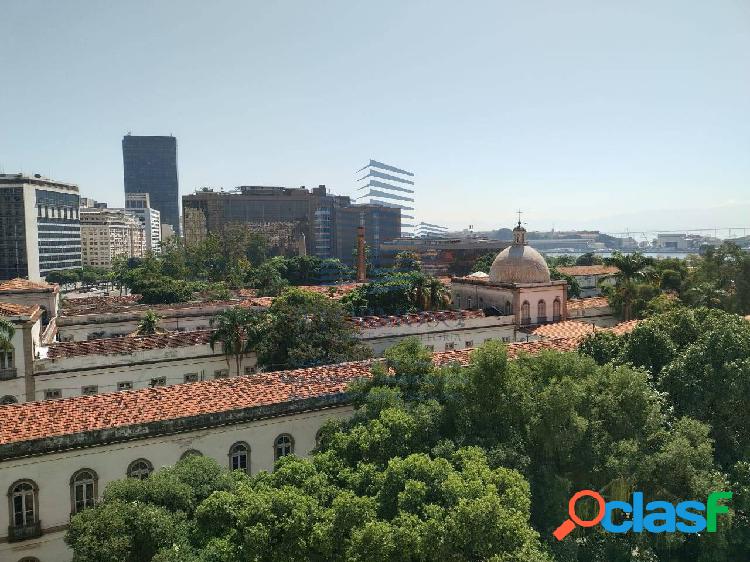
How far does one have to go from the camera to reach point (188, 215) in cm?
10894

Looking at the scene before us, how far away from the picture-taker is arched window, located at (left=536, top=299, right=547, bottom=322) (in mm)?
39659

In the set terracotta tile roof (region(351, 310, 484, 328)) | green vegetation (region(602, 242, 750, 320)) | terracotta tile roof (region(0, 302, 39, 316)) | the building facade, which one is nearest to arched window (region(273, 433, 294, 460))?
terracotta tile roof (region(0, 302, 39, 316))

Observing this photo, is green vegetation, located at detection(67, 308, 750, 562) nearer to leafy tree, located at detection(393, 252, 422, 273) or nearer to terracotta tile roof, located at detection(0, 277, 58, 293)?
terracotta tile roof, located at detection(0, 277, 58, 293)

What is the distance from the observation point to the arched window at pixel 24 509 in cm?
1596

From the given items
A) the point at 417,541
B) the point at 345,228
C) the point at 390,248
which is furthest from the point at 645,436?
the point at 345,228

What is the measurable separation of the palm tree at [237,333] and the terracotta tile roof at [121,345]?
75.6 inches

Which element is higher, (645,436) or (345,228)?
(345,228)

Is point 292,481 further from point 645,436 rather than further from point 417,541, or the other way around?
point 645,436

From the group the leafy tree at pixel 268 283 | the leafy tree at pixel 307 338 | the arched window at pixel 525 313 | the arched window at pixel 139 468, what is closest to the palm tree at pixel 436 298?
the arched window at pixel 525 313

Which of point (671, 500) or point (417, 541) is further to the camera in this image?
point (671, 500)

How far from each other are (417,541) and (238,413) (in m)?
8.83

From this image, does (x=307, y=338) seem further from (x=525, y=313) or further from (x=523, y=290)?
(x=525, y=313)

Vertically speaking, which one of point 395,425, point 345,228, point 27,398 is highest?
point 345,228

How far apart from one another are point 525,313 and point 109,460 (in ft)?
94.0
